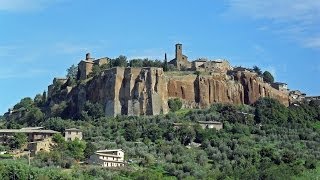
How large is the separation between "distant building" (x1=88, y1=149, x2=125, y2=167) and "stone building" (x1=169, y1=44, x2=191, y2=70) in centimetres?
2911

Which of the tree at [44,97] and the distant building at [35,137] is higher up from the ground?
the tree at [44,97]

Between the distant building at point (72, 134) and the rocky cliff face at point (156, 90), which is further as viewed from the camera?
the rocky cliff face at point (156, 90)

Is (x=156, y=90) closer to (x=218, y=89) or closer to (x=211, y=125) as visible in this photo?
(x=211, y=125)

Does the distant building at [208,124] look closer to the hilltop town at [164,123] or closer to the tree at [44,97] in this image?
the hilltop town at [164,123]

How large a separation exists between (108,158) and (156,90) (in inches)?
780

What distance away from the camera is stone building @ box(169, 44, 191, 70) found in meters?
96.2

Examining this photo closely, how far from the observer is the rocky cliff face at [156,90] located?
277ft

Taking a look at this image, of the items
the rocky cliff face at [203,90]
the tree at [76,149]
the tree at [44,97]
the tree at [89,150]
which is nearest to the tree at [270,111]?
the rocky cliff face at [203,90]

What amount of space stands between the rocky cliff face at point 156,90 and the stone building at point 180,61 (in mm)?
5467

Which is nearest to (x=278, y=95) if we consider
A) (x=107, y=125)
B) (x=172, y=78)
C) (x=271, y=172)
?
(x=172, y=78)

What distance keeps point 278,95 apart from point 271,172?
34.3 meters

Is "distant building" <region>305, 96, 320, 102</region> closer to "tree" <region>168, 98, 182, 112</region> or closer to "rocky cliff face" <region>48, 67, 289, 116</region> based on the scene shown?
"rocky cliff face" <region>48, 67, 289, 116</region>

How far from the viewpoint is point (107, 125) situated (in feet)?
261

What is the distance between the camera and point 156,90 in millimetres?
85500
